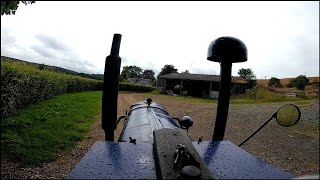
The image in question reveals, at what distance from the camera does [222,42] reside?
2.58 meters

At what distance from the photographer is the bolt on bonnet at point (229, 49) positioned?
2.56 meters

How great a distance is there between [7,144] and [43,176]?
6.20 feet

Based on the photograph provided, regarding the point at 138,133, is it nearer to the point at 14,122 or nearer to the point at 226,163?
the point at 226,163

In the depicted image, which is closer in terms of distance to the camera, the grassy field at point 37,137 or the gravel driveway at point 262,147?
the gravel driveway at point 262,147

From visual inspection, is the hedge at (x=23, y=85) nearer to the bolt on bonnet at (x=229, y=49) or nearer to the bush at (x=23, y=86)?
the bush at (x=23, y=86)

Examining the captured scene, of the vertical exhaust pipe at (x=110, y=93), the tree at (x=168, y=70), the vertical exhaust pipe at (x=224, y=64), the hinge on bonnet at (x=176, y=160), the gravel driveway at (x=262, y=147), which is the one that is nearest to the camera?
the hinge on bonnet at (x=176, y=160)

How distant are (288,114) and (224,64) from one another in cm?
71

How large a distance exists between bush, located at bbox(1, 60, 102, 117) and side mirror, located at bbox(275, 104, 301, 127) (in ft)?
29.9

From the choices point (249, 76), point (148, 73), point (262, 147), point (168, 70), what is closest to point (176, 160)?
point (262, 147)

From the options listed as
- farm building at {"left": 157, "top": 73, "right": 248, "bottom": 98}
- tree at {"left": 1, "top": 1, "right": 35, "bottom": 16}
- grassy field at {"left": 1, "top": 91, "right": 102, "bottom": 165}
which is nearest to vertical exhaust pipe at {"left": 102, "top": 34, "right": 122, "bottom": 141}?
grassy field at {"left": 1, "top": 91, "right": 102, "bottom": 165}

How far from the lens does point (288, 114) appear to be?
94.7 inches

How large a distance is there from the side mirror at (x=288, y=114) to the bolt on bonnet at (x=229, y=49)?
0.60 m

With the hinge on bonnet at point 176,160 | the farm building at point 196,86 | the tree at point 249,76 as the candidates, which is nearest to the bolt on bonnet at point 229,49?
the hinge on bonnet at point 176,160

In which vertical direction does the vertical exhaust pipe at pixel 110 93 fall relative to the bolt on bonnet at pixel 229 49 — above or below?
below
